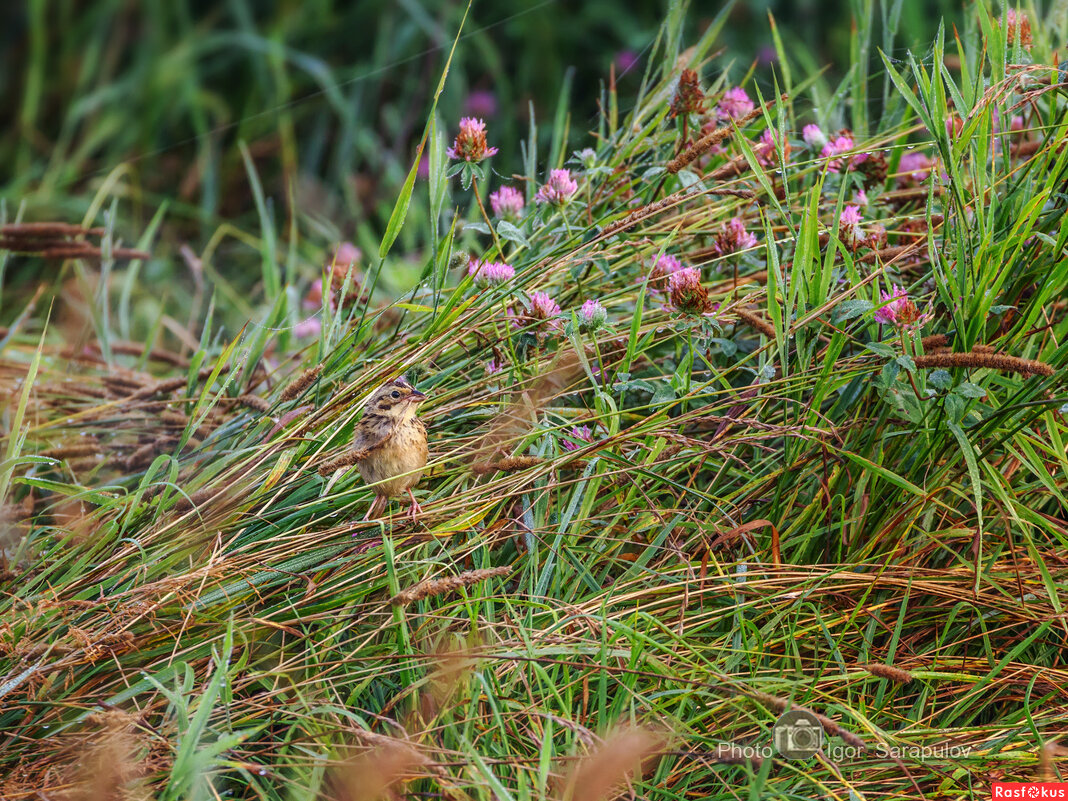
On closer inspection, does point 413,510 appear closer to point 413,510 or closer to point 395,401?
point 413,510

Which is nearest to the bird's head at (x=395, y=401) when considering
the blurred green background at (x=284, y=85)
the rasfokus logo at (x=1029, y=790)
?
the rasfokus logo at (x=1029, y=790)

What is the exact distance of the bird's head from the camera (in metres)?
2.23

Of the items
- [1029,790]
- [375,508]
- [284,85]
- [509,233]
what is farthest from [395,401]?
[284,85]

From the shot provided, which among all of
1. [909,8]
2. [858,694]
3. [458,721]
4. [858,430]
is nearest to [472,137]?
[858,430]

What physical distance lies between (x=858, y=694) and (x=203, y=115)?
4874mm

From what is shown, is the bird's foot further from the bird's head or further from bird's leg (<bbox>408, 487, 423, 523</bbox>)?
the bird's head

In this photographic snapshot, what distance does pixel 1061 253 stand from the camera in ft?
7.18

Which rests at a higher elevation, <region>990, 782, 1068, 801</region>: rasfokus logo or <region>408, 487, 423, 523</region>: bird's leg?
<region>408, 487, 423, 523</region>: bird's leg

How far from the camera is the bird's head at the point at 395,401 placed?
2.23 metres

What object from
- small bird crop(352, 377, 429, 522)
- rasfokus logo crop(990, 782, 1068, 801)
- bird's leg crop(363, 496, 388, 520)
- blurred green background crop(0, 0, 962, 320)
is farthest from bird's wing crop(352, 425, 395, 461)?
blurred green background crop(0, 0, 962, 320)

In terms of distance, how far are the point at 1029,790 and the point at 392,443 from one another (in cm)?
132

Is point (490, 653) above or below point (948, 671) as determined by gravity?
above

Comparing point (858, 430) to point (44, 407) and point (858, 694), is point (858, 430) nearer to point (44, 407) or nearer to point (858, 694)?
point (858, 694)

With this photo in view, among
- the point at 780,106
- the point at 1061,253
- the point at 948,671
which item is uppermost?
the point at 780,106
